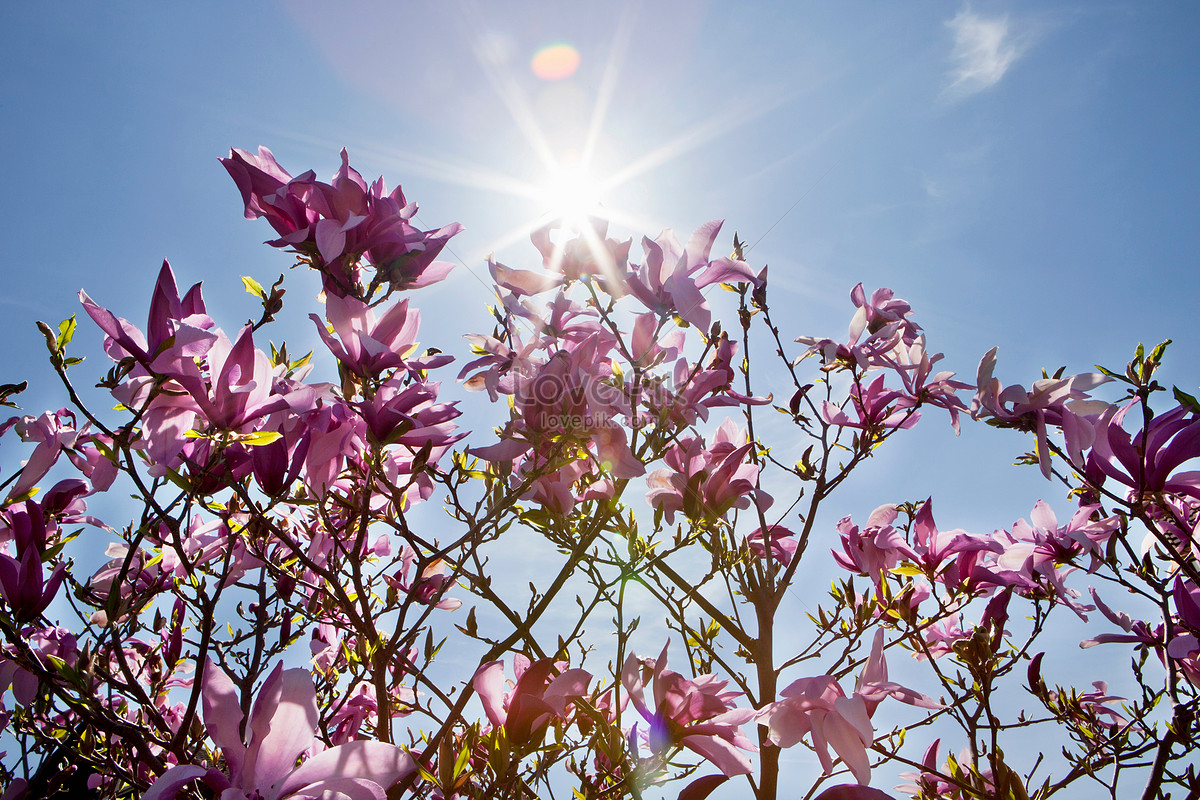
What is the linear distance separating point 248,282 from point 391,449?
17.2 inches

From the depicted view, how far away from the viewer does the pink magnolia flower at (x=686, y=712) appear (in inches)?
41.3

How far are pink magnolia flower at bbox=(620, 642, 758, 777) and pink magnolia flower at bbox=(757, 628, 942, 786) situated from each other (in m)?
0.06

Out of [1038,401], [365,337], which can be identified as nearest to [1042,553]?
[1038,401]

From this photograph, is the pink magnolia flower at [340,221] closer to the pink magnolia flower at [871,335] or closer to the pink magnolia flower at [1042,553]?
the pink magnolia flower at [871,335]

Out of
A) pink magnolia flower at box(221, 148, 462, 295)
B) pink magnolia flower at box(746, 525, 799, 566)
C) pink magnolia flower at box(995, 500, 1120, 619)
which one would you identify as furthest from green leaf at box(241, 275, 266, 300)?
pink magnolia flower at box(995, 500, 1120, 619)

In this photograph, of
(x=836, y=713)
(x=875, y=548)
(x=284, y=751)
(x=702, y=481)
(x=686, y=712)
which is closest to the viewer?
(x=284, y=751)

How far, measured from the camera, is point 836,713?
3.28 feet

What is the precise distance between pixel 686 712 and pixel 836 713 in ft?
0.81

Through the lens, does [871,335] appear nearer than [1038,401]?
No

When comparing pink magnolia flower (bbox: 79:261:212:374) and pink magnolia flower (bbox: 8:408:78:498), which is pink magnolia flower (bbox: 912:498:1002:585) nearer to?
pink magnolia flower (bbox: 79:261:212:374)

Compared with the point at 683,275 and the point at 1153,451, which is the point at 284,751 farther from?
the point at 1153,451

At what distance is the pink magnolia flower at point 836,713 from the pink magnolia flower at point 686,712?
0.06 metres

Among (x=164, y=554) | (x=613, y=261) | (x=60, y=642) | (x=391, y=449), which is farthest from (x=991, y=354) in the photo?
(x=60, y=642)

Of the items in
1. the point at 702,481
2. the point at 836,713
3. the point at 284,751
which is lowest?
the point at 284,751
